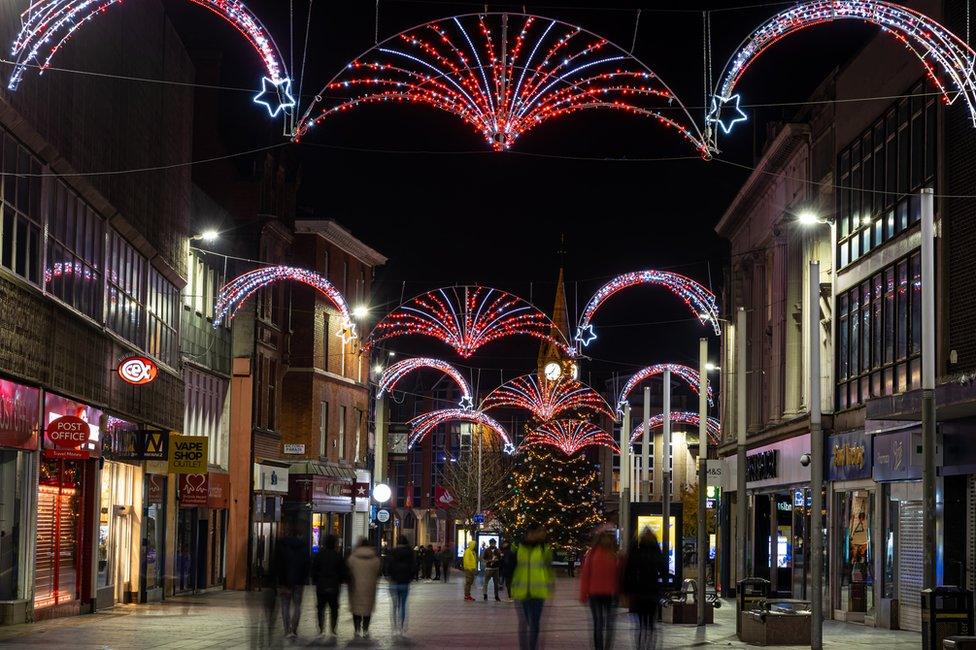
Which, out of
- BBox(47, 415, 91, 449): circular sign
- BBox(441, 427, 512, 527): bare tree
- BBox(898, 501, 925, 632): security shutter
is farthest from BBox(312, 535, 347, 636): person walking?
BBox(441, 427, 512, 527): bare tree

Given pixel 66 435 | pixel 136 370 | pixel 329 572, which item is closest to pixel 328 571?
pixel 329 572

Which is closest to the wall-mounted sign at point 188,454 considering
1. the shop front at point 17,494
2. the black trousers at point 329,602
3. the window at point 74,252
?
the window at point 74,252

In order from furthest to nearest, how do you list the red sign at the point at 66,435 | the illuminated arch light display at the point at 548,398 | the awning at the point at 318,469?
the illuminated arch light display at the point at 548,398
the awning at the point at 318,469
the red sign at the point at 66,435

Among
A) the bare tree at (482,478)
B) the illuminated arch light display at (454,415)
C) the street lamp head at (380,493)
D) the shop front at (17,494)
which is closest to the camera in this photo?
the shop front at (17,494)

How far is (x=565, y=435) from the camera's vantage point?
291ft

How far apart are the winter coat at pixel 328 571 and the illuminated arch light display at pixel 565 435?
63042 millimetres

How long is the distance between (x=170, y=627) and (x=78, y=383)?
5.29m

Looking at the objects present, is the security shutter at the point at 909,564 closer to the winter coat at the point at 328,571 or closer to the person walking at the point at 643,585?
the person walking at the point at 643,585

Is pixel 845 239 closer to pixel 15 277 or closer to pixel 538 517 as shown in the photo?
pixel 15 277

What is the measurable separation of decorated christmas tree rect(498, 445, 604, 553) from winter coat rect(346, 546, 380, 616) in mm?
62839

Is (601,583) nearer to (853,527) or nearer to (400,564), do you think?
(400,564)

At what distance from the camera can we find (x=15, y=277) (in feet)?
82.5

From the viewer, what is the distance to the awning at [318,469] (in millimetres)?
62844

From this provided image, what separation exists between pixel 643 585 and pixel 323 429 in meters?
46.5
